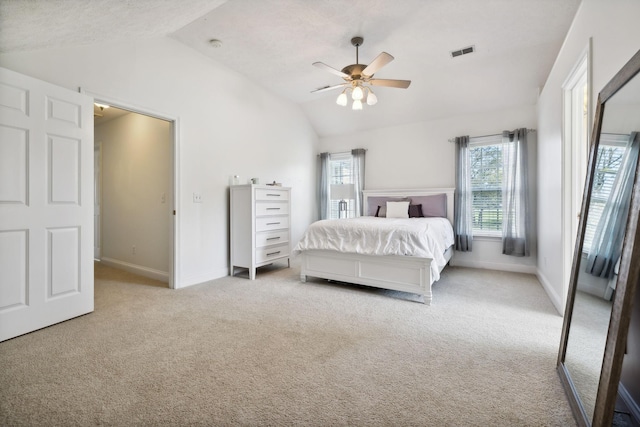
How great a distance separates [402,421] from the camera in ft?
4.13

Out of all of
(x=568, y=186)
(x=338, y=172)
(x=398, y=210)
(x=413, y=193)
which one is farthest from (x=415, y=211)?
(x=568, y=186)

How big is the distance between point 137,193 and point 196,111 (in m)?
1.62

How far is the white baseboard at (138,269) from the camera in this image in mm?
3694

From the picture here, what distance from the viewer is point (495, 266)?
4.32 meters

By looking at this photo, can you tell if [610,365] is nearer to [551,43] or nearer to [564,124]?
[564,124]

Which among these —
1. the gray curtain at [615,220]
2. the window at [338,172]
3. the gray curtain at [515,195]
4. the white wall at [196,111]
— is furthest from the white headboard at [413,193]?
the gray curtain at [615,220]

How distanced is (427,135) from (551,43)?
6.38 ft

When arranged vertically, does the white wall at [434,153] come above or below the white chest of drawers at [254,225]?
above

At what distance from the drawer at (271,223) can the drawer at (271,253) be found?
11.7 inches

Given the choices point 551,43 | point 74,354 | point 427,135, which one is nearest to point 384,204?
point 427,135

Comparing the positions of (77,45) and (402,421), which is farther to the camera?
(77,45)

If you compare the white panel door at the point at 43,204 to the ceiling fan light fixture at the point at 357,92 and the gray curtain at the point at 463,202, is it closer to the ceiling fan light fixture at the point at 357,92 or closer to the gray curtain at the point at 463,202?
the ceiling fan light fixture at the point at 357,92

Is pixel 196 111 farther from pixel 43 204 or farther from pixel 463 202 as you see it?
pixel 463 202

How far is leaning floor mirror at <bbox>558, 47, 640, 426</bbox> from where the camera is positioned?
1.03m
